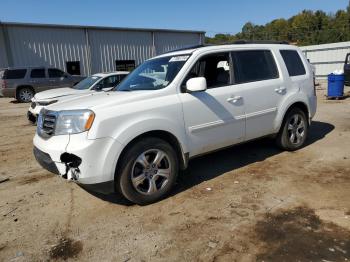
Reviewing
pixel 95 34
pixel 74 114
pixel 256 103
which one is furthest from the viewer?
pixel 95 34

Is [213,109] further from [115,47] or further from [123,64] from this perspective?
[123,64]

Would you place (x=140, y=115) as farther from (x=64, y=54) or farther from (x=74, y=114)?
(x=64, y=54)

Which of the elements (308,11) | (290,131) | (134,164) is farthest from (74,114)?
(308,11)

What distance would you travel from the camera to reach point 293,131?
5.94 m

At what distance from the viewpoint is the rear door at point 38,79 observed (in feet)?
57.7

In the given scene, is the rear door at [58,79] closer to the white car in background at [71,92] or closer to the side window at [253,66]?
the white car in background at [71,92]

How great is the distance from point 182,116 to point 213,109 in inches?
21.2

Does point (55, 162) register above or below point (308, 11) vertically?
below

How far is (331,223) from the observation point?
345 centimetres

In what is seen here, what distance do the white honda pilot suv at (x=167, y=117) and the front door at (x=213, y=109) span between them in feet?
0.04

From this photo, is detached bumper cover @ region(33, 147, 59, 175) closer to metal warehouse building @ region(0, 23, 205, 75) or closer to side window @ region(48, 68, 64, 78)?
side window @ region(48, 68, 64, 78)

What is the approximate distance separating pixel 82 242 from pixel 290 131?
13.2ft

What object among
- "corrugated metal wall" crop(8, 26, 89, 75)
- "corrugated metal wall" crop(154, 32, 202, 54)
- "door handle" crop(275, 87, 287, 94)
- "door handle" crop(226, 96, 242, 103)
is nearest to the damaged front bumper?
"door handle" crop(226, 96, 242, 103)

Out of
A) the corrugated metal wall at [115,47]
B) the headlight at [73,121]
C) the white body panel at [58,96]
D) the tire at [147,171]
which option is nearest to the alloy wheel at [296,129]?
the tire at [147,171]
